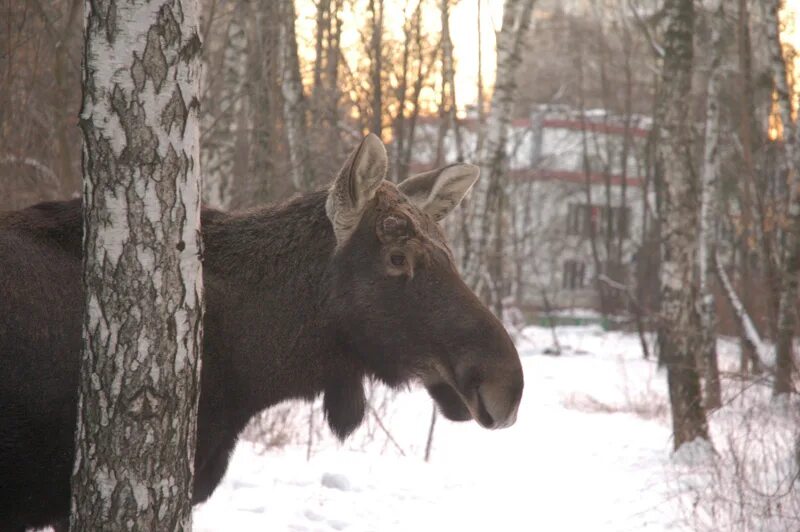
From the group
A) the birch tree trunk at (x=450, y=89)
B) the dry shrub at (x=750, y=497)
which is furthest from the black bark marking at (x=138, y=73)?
the birch tree trunk at (x=450, y=89)

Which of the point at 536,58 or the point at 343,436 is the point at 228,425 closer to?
the point at 343,436

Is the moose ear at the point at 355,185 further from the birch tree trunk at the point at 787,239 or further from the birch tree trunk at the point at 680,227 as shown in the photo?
the birch tree trunk at the point at 680,227

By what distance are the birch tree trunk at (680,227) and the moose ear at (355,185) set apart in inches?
217

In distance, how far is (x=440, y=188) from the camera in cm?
457

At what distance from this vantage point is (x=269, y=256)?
4281 mm

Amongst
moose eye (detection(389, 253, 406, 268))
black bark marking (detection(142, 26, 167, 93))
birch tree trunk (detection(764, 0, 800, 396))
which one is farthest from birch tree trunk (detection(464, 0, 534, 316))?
black bark marking (detection(142, 26, 167, 93))

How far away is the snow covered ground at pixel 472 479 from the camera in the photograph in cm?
650

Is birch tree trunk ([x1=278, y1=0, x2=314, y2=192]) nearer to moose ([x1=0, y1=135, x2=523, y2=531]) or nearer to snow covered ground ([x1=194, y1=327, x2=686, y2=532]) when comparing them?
snow covered ground ([x1=194, y1=327, x2=686, y2=532])

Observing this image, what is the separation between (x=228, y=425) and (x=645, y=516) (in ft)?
13.0

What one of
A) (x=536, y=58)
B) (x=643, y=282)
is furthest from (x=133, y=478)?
(x=536, y=58)

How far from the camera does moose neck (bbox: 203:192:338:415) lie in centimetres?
409

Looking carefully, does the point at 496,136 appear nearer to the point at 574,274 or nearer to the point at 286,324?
the point at 286,324

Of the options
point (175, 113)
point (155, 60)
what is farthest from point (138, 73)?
point (175, 113)

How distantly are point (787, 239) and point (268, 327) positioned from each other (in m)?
5.66
